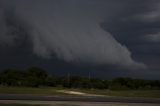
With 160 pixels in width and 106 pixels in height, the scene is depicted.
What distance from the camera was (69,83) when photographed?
10406 cm

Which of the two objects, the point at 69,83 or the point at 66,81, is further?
the point at 66,81

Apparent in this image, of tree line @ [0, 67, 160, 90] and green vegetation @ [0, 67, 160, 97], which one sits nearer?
green vegetation @ [0, 67, 160, 97]

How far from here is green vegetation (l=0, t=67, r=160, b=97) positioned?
90.0m

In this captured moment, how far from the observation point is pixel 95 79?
119750 millimetres

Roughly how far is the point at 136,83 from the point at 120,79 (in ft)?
25.3

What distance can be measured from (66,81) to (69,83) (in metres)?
3.02

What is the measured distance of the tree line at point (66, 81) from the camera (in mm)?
101562

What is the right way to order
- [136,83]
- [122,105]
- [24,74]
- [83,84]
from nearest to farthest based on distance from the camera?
[122,105] < [83,84] < [136,83] < [24,74]

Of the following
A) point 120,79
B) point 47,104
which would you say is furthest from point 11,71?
→ point 47,104

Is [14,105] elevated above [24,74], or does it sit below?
below

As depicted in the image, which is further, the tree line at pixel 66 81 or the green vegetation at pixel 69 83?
the tree line at pixel 66 81

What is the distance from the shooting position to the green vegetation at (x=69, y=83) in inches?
3544

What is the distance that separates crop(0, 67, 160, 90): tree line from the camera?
A: 10156 centimetres

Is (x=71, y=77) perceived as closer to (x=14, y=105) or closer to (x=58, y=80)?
(x=58, y=80)
